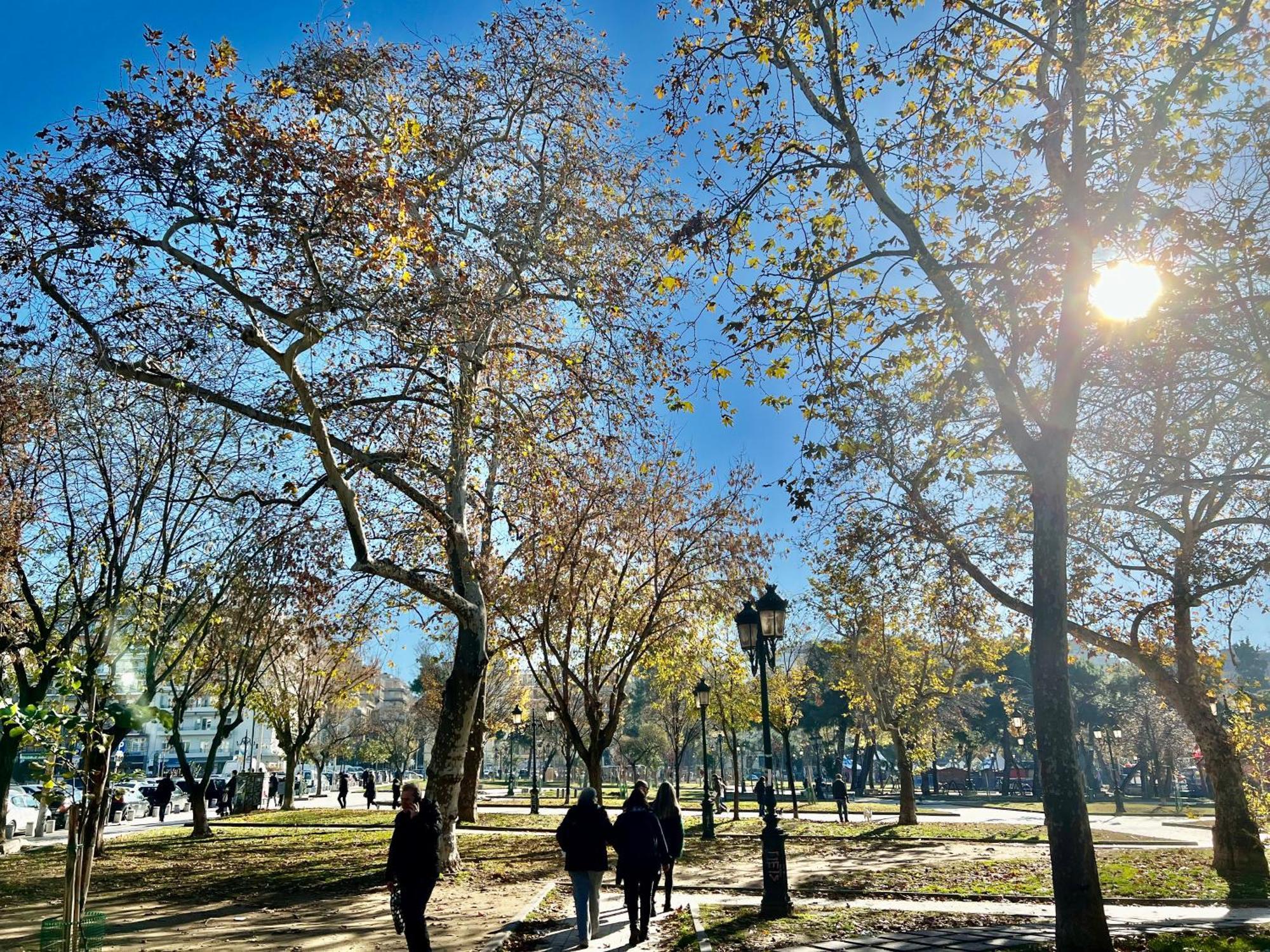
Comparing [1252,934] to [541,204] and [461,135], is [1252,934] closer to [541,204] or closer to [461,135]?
[541,204]

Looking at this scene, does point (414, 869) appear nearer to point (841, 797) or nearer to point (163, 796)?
point (841, 797)

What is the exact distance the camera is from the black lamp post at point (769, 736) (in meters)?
10.7

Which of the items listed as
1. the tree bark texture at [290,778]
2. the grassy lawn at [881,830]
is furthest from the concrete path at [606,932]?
the tree bark texture at [290,778]

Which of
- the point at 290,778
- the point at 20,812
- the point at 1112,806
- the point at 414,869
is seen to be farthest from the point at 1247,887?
the point at 290,778

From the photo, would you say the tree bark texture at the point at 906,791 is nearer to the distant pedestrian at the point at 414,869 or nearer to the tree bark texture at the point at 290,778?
the distant pedestrian at the point at 414,869

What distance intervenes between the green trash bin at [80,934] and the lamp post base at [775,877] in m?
7.29

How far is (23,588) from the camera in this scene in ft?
60.0

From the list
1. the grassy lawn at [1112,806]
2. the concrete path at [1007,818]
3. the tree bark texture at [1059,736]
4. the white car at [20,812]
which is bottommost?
the grassy lawn at [1112,806]

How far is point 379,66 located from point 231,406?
6647 millimetres

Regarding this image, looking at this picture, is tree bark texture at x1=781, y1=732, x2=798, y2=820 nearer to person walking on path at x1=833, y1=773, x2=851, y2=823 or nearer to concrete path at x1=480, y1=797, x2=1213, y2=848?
concrete path at x1=480, y1=797, x2=1213, y2=848

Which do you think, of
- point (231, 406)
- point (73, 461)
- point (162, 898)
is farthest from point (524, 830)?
point (231, 406)

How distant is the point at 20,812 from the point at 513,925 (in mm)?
26584

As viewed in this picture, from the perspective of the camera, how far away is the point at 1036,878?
13.9 m

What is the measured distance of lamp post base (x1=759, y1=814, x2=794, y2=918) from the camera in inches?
417
